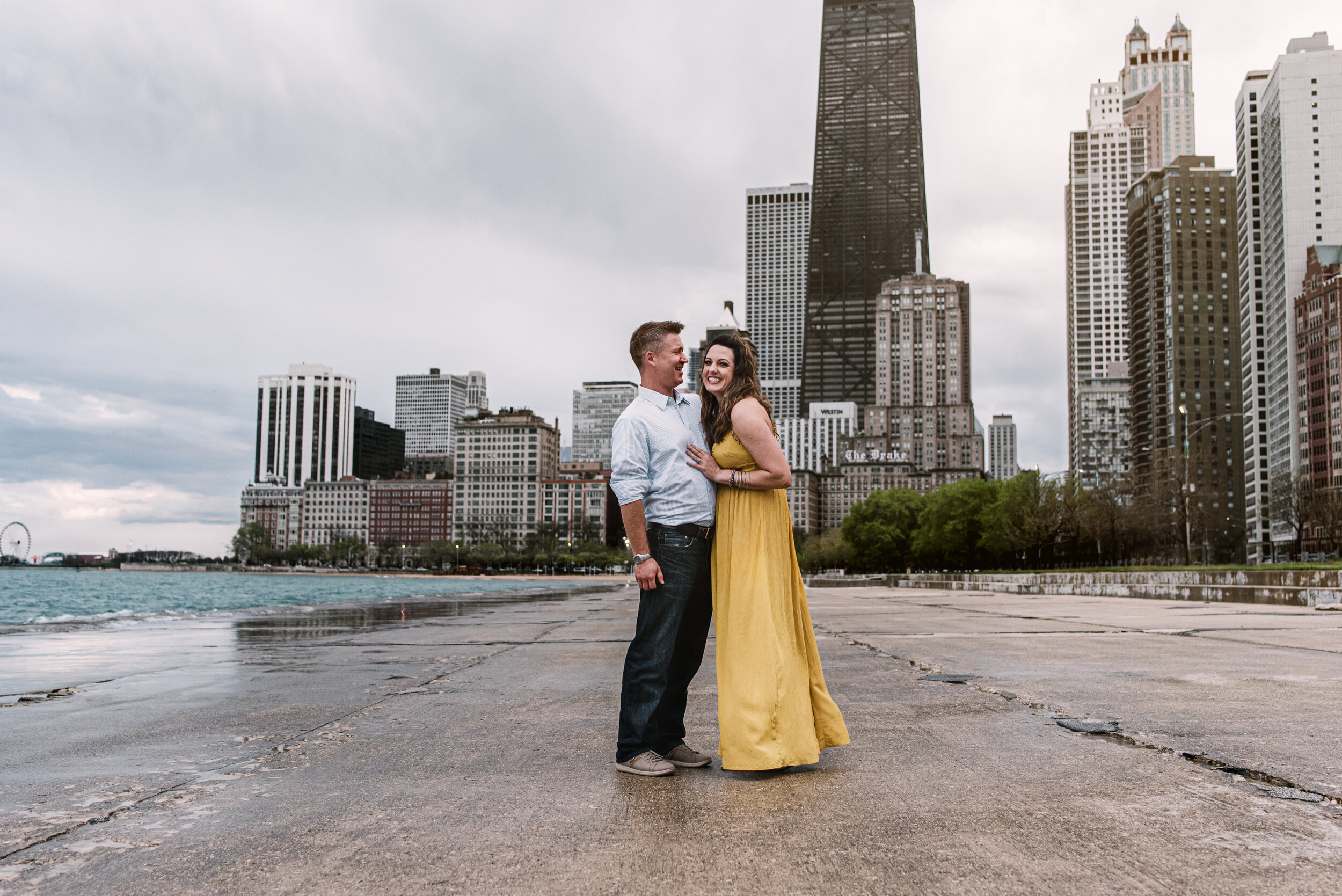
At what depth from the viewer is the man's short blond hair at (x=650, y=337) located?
13.8ft

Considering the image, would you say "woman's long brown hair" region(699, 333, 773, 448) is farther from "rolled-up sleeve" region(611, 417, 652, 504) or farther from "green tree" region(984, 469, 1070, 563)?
"green tree" region(984, 469, 1070, 563)

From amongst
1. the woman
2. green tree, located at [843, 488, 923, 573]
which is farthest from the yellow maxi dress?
green tree, located at [843, 488, 923, 573]

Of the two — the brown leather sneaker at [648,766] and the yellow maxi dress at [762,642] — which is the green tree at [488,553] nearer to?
the yellow maxi dress at [762,642]

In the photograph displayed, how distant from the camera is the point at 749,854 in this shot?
8.31ft

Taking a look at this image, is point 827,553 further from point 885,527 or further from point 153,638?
point 153,638

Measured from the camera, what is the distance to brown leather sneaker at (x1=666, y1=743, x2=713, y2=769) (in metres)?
3.81

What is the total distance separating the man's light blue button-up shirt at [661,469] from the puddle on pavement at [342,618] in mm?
8413

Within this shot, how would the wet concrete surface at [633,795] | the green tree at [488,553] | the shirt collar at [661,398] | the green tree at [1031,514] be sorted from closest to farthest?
the wet concrete surface at [633,795] < the shirt collar at [661,398] < the green tree at [1031,514] < the green tree at [488,553]

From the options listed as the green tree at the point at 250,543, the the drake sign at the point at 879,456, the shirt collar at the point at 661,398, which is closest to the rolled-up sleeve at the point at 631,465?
the shirt collar at the point at 661,398

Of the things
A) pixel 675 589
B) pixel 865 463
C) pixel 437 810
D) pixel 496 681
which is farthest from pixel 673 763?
pixel 865 463

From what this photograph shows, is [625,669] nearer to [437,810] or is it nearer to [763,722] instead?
[763,722]

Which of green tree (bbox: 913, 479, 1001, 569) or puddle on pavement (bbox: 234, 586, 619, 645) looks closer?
puddle on pavement (bbox: 234, 586, 619, 645)

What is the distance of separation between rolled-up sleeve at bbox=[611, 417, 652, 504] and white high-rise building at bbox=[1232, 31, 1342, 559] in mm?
148986

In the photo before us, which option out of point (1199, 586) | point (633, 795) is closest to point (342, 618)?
point (633, 795)
